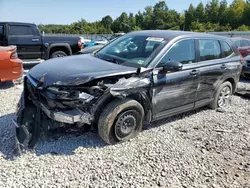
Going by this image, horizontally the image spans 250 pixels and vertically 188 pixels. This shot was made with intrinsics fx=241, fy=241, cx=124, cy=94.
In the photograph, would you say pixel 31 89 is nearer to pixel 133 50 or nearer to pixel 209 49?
pixel 133 50

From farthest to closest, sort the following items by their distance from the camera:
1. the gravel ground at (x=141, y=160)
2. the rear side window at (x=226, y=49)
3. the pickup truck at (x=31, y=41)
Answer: the pickup truck at (x=31, y=41)
the rear side window at (x=226, y=49)
the gravel ground at (x=141, y=160)

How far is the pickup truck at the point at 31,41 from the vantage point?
913 centimetres

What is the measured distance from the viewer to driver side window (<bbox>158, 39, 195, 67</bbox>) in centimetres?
408

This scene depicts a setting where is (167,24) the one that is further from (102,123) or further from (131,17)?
(102,123)

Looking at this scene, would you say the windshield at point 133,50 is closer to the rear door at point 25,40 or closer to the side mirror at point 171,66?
the side mirror at point 171,66

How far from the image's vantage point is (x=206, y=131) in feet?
14.3

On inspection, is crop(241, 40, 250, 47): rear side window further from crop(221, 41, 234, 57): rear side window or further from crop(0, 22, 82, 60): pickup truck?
crop(0, 22, 82, 60): pickup truck

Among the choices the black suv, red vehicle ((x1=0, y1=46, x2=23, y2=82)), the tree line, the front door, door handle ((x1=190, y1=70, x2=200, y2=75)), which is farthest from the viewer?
the tree line

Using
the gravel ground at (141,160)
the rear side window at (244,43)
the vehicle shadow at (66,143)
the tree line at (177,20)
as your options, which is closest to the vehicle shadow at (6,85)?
the gravel ground at (141,160)

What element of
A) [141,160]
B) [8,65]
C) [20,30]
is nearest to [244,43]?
[20,30]

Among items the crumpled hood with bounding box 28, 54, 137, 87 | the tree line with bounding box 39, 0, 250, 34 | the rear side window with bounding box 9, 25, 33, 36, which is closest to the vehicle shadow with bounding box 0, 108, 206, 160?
the crumpled hood with bounding box 28, 54, 137, 87

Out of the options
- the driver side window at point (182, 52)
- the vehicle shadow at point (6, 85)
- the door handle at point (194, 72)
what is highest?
the driver side window at point (182, 52)

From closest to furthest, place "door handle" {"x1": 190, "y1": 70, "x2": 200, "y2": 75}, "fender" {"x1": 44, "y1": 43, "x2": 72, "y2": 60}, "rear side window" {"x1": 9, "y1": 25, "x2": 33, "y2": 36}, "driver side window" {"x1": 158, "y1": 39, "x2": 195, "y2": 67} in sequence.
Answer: "driver side window" {"x1": 158, "y1": 39, "x2": 195, "y2": 67}, "door handle" {"x1": 190, "y1": 70, "x2": 200, "y2": 75}, "rear side window" {"x1": 9, "y1": 25, "x2": 33, "y2": 36}, "fender" {"x1": 44, "y1": 43, "x2": 72, "y2": 60}

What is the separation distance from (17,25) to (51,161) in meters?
7.77
